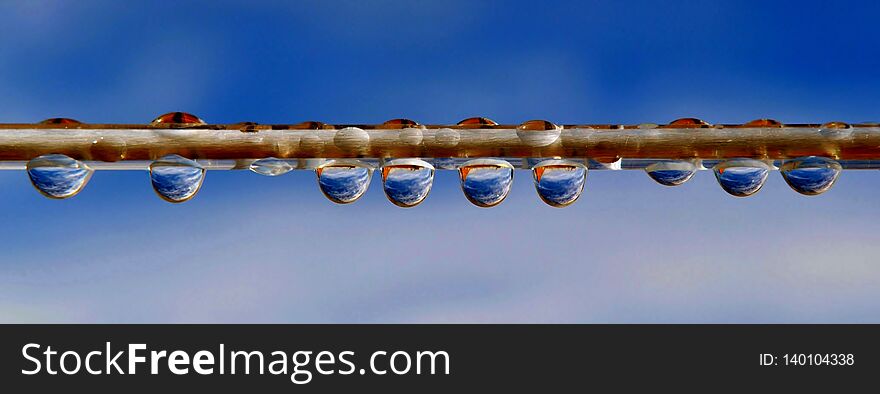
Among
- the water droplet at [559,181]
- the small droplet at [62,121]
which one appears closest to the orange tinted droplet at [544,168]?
the water droplet at [559,181]

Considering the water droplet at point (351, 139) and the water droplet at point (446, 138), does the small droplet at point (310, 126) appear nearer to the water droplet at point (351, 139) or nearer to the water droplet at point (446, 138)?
the water droplet at point (351, 139)

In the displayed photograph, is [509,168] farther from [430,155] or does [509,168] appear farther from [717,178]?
[717,178]

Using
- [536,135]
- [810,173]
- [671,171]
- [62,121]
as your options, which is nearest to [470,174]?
[536,135]

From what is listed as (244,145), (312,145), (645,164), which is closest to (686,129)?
(645,164)

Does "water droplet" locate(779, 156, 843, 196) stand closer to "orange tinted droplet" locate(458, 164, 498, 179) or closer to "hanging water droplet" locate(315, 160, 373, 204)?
"orange tinted droplet" locate(458, 164, 498, 179)

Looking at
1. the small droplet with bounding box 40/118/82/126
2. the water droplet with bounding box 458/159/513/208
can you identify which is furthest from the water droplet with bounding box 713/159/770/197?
the small droplet with bounding box 40/118/82/126
